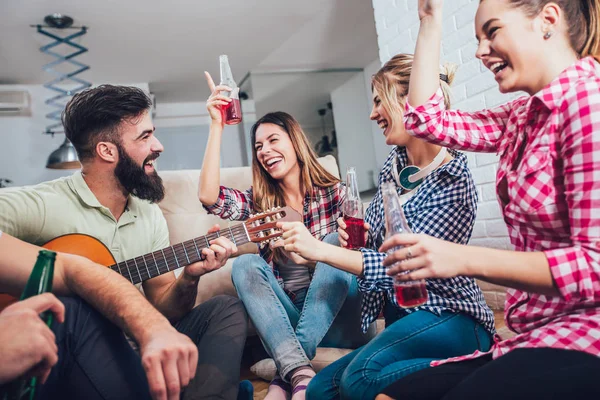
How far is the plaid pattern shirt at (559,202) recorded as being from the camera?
67 centimetres

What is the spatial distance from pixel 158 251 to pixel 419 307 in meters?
0.85

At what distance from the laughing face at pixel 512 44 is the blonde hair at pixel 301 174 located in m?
1.21

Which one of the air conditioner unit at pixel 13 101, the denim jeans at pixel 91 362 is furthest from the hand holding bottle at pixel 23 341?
the air conditioner unit at pixel 13 101

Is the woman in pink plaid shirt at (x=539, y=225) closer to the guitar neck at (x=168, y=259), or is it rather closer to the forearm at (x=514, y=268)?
the forearm at (x=514, y=268)

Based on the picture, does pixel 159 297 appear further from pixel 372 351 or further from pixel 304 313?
pixel 372 351

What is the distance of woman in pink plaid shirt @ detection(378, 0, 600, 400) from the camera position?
0.67 meters

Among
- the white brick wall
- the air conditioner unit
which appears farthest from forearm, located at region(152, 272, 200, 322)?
the air conditioner unit

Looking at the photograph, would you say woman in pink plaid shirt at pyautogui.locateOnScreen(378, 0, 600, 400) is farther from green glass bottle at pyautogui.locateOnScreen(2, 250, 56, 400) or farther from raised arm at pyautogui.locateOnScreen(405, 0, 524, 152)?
green glass bottle at pyautogui.locateOnScreen(2, 250, 56, 400)

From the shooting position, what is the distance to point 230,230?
5.12 ft

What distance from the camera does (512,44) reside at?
855 millimetres

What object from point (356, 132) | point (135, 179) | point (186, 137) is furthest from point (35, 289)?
point (186, 137)

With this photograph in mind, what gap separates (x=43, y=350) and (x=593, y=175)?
78 centimetres

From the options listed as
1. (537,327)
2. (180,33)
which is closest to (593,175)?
(537,327)

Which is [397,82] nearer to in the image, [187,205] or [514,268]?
[514,268]
